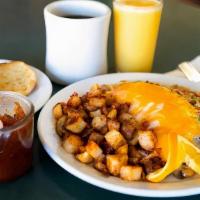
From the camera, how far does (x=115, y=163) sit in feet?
2.61

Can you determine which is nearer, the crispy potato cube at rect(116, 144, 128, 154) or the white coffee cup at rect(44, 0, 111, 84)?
the crispy potato cube at rect(116, 144, 128, 154)

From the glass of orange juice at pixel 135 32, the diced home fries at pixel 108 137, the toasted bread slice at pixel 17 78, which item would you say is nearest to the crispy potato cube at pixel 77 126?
the diced home fries at pixel 108 137

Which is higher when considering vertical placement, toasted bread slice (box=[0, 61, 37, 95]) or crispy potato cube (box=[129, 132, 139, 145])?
crispy potato cube (box=[129, 132, 139, 145])

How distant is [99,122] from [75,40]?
0.31 metres

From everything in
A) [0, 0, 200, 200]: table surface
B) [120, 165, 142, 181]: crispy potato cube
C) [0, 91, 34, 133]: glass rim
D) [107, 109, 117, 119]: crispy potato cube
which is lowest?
[0, 0, 200, 200]: table surface

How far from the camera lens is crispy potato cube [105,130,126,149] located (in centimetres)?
84

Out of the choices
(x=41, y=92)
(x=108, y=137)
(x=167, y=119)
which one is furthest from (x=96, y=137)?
(x=41, y=92)

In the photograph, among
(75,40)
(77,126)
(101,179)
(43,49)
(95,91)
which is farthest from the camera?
(43,49)

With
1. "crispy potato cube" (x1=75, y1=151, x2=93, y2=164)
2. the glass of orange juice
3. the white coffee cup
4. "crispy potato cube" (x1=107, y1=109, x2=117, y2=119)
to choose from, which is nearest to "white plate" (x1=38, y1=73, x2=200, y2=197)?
"crispy potato cube" (x1=75, y1=151, x2=93, y2=164)

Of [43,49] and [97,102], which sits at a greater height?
[97,102]

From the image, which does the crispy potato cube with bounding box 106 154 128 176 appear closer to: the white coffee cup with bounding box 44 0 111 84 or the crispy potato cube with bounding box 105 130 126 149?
the crispy potato cube with bounding box 105 130 126 149

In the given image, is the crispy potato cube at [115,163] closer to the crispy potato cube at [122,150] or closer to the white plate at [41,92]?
the crispy potato cube at [122,150]

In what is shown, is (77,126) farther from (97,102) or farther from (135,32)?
(135,32)

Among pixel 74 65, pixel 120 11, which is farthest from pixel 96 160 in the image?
pixel 120 11
